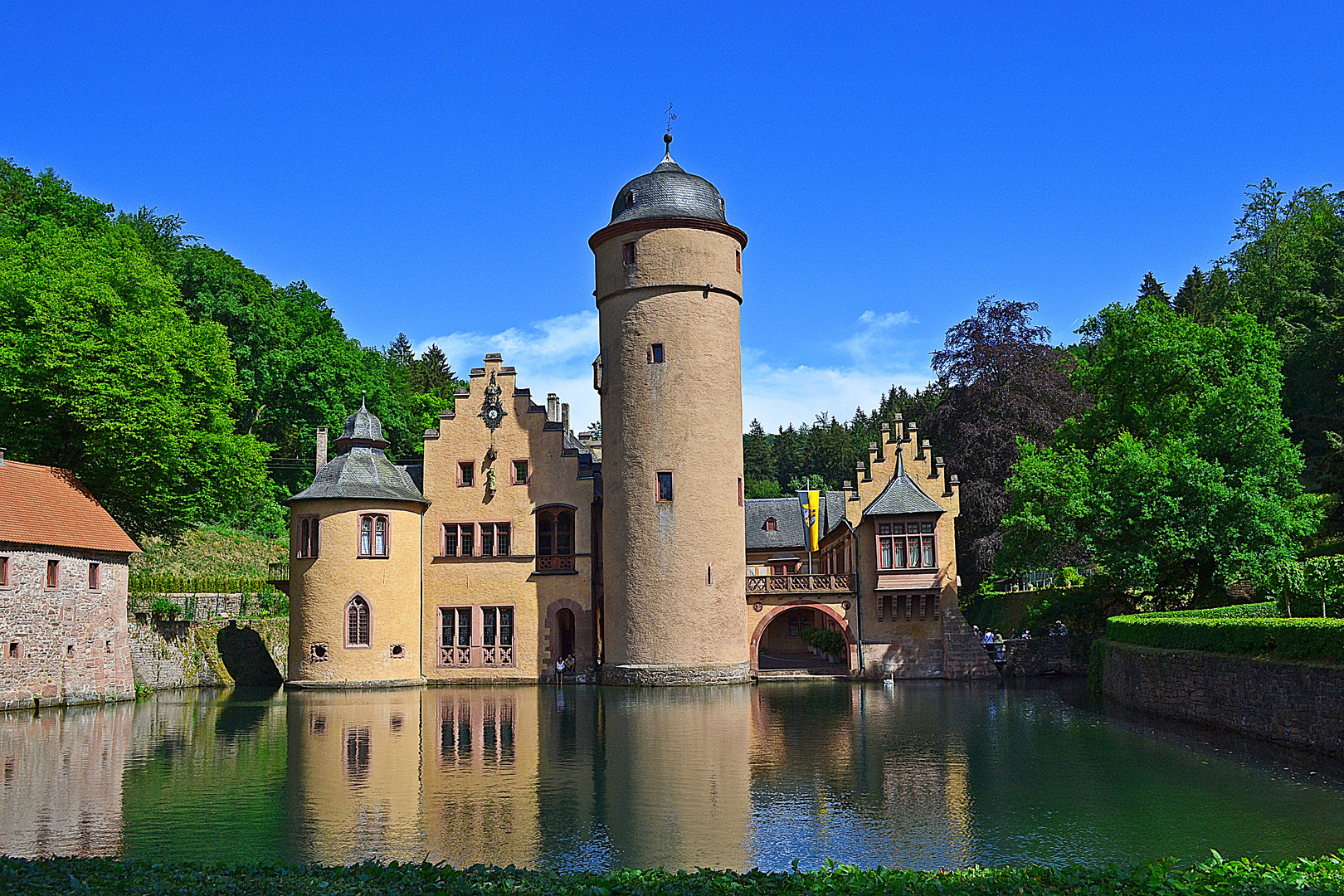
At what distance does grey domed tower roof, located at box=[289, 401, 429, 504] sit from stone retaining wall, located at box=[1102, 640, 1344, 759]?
77.3 ft

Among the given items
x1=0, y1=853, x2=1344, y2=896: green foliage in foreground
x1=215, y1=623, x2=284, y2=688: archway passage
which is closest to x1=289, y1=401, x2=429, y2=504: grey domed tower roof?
x1=215, y1=623, x2=284, y2=688: archway passage

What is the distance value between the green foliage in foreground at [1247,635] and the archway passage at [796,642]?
38.8 feet

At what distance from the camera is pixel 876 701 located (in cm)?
2934

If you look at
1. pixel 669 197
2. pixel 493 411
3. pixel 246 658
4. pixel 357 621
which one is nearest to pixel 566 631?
pixel 357 621

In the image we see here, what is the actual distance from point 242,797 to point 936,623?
2656cm

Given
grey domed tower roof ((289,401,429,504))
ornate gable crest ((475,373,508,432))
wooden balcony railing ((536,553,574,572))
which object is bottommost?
wooden balcony railing ((536,553,574,572))

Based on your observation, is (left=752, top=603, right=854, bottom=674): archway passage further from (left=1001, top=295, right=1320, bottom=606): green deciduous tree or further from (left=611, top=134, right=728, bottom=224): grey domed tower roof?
(left=611, top=134, right=728, bottom=224): grey domed tower roof

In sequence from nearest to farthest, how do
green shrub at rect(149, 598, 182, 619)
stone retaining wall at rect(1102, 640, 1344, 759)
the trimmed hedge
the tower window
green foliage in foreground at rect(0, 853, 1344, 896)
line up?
green foliage in foreground at rect(0, 853, 1344, 896) < stone retaining wall at rect(1102, 640, 1344, 759) < the trimmed hedge < the tower window < green shrub at rect(149, 598, 182, 619)

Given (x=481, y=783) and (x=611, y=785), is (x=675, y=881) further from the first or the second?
(x=481, y=783)

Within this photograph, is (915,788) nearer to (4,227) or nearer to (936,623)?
(936,623)

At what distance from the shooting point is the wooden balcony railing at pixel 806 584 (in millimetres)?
37812

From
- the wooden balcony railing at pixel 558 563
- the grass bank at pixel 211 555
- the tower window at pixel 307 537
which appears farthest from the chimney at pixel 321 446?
the wooden balcony railing at pixel 558 563

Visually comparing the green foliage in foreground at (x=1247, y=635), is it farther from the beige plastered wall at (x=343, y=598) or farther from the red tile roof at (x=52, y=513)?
the red tile roof at (x=52, y=513)

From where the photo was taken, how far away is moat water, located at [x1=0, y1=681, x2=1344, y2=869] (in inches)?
478
